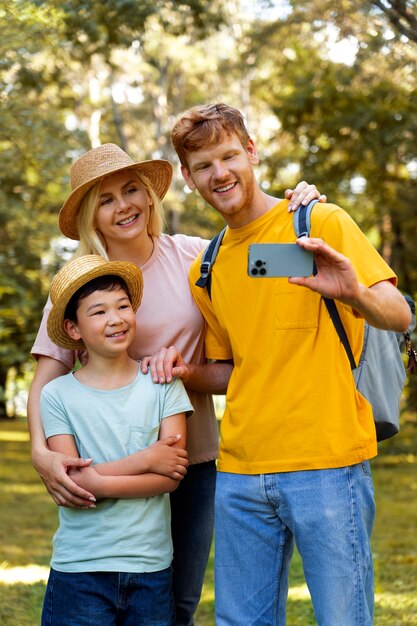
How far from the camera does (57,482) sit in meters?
3.34

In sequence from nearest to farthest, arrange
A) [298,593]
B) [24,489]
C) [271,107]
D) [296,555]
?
[298,593]
[296,555]
[24,489]
[271,107]

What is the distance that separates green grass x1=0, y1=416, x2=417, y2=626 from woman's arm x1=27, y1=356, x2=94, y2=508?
2.54 metres

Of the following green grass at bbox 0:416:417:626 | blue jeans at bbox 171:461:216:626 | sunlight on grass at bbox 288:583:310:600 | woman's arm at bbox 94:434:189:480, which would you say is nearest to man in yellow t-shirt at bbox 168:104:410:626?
woman's arm at bbox 94:434:189:480

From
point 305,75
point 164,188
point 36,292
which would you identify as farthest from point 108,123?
point 164,188

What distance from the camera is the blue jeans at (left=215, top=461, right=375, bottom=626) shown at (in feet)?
9.87

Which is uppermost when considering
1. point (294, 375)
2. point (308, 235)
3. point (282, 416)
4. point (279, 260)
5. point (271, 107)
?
point (271, 107)

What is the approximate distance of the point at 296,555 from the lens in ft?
26.1

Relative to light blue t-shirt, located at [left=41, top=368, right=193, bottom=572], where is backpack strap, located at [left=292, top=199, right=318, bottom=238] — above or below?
above

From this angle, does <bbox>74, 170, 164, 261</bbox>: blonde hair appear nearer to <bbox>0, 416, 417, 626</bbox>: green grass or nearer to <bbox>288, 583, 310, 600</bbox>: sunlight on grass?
<bbox>0, 416, 417, 626</bbox>: green grass

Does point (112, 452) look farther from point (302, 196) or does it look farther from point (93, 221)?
point (302, 196)

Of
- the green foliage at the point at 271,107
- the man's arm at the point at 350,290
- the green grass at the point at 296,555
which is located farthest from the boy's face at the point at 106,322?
the green foliage at the point at 271,107

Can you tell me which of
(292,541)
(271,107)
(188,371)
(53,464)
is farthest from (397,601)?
(271,107)

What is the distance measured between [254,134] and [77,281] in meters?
7.28

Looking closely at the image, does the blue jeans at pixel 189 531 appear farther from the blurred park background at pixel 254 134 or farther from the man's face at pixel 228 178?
the blurred park background at pixel 254 134
